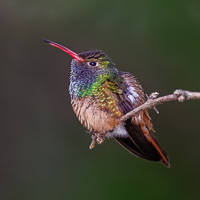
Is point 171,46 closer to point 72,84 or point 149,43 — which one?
point 149,43

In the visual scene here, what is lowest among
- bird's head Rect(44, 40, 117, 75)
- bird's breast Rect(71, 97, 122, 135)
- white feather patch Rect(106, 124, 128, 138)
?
white feather patch Rect(106, 124, 128, 138)

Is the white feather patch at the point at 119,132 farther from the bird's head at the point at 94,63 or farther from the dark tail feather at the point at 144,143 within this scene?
the bird's head at the point at 94,63

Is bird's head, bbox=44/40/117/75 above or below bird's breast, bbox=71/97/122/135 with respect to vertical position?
above

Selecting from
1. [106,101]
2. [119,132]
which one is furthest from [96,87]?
[119,132]

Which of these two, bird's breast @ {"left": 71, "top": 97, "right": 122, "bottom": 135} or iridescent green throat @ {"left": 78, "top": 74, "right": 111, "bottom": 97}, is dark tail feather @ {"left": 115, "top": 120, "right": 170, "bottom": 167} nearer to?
bird's breast @ {"left": 71, "top": 97, "right": 122, "bottom": 135}

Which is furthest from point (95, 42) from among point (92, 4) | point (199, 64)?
point (199, 64)

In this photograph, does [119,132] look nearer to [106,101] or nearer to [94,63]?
[106,101]

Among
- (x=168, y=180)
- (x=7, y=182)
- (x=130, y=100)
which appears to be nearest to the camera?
Answer: (x=130, y=100)

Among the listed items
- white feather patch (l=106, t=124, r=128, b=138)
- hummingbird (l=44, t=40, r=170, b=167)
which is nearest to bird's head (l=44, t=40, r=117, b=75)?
hummingbird (l=44, t=40, r=170, b=167)

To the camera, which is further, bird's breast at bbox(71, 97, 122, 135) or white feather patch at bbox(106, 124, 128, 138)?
white feather patch at bbox(106, 124, 128, 138)
